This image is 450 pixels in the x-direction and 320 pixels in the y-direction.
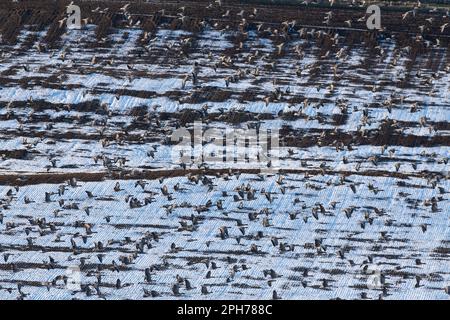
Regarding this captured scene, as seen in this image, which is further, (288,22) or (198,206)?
(288,22)

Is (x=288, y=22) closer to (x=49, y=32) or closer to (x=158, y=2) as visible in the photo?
(x=158, y=2)

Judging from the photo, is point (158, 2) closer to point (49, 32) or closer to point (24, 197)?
point (49, 32)
